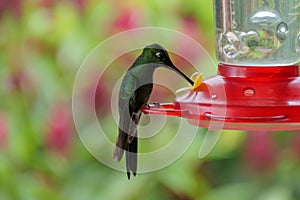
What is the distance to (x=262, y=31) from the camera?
203 centimetres

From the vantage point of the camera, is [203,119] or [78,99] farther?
[78,99]

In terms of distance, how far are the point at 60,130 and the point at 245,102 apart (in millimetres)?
1252

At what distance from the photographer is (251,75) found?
1.79 m

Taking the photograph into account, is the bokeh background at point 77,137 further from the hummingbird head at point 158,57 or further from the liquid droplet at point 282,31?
the hummingbird head at point 158,57

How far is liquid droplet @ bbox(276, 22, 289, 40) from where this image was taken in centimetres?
205

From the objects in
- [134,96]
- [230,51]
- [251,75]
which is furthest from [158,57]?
A: [230,51]

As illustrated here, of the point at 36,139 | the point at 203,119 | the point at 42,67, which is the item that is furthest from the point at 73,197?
the point at 203,119

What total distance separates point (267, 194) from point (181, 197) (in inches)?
11.3

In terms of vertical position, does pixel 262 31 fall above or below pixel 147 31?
above

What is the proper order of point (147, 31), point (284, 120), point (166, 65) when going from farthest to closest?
point (147, 31) → point (166, 65) → point (284, 120)

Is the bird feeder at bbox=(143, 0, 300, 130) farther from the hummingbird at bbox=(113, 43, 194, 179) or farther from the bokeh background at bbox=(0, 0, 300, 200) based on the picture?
the bokeh background at bbox=(0, 0, 300, 200)

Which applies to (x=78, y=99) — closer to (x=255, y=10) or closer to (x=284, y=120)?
(x=255, y=10)

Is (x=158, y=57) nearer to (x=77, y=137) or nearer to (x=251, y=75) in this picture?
(x=251, y=75)

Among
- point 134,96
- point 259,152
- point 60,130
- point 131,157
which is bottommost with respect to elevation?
point 259,152
